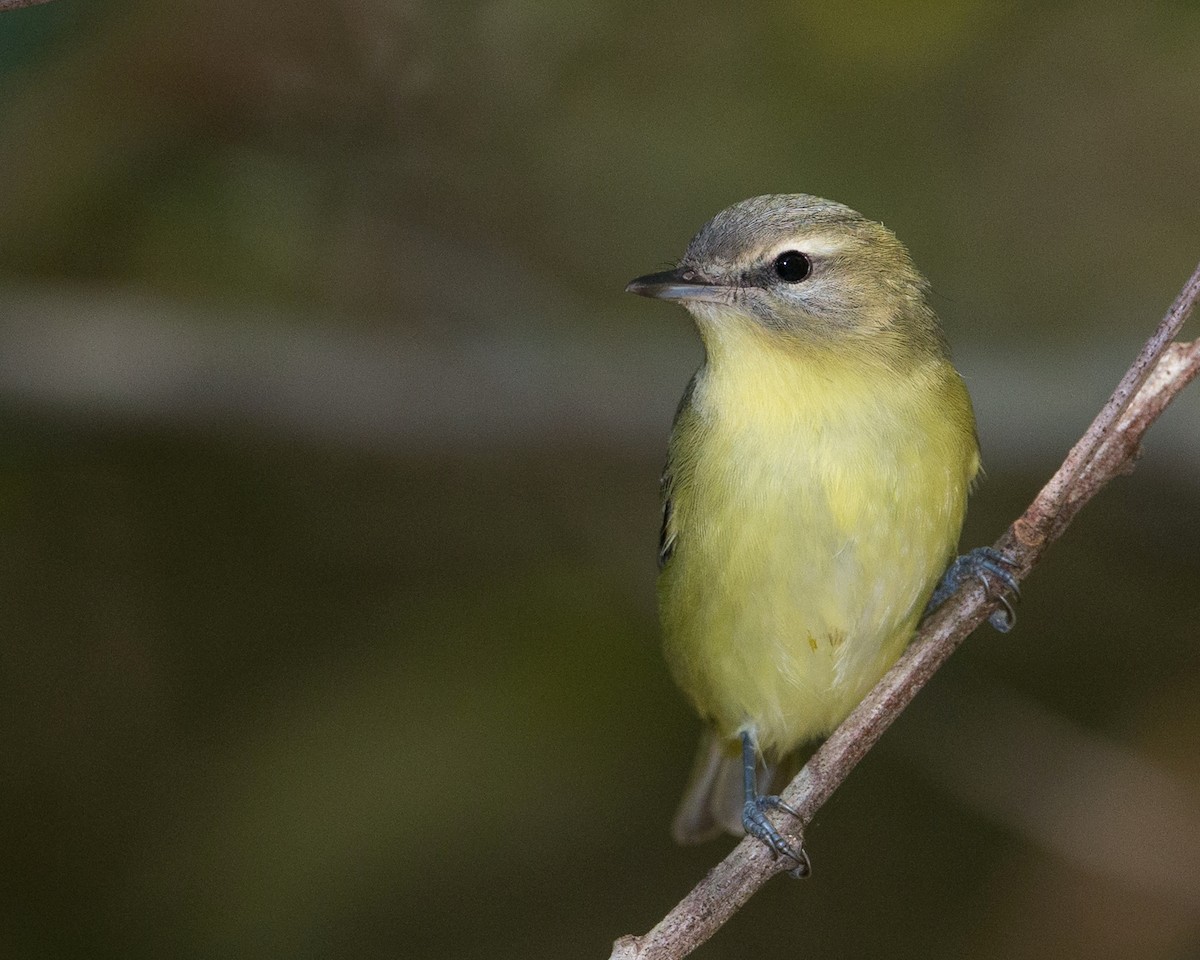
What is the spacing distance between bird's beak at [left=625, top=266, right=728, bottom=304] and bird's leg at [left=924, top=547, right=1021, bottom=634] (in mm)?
928

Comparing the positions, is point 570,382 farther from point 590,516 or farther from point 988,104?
point 988,104

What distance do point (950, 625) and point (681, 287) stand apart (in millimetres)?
1062

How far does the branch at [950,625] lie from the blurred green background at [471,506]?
6.77 feet

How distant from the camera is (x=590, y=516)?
→ 252 inches

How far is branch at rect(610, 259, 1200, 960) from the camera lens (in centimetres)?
298

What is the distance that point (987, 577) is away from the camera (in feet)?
12.5

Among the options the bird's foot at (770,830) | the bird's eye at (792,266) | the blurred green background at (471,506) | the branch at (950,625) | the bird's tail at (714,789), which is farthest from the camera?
the blurred green background at (471,506)

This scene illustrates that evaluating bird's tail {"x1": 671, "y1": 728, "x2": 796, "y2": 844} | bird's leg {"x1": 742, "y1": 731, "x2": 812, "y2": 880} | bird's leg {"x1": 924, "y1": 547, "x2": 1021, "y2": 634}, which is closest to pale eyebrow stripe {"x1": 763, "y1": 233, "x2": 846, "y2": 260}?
bird's leg {"x1": 924, "y1": 547, "x2": 1021, "y2": 634}

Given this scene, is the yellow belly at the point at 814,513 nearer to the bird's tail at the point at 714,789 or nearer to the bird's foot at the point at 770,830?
the bird's foot at the point at 770,830

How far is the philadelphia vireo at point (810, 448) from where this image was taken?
148 inches

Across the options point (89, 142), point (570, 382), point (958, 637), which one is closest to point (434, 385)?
point (570, 382)

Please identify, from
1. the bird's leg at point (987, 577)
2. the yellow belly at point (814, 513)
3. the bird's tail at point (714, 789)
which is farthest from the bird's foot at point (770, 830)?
the bird's tail at point (714, 789)

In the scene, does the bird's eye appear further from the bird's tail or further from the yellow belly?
the bird's tail

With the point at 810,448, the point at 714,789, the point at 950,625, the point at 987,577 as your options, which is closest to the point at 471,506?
the point at 714,789
